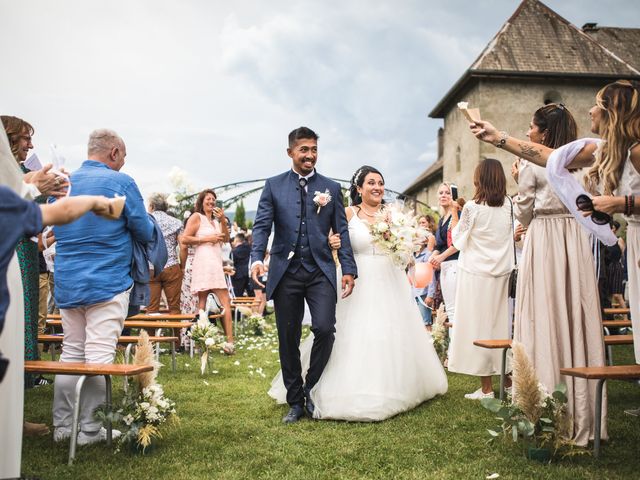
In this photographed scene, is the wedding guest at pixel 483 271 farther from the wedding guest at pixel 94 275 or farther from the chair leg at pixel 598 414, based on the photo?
the wedding guest at pixel 94 275

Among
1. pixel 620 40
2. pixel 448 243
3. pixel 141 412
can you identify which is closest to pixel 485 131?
pixel 141 412

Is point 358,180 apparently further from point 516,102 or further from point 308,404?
point 516,102

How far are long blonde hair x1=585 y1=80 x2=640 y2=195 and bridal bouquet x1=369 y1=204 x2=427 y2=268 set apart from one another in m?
2.63

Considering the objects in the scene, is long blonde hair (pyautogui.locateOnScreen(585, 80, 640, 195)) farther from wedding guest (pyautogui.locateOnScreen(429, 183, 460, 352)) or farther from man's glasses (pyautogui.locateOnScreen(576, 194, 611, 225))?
wedding guest (pyautogui.locateOnScreen(429, 183, 460, 352))

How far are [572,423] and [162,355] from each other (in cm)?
751

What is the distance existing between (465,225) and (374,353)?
2.02 meters

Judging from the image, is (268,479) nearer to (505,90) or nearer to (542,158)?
(542,158)

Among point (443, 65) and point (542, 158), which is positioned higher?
point (443, 65)

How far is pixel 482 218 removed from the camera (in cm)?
688

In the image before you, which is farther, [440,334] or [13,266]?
[440,334]

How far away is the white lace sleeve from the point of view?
6867 mm

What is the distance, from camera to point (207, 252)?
10352 millimetres

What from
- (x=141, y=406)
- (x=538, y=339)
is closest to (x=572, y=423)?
(x=538, y=339)

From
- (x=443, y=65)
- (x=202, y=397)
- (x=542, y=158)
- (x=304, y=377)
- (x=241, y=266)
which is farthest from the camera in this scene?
(x=443, y=65)
